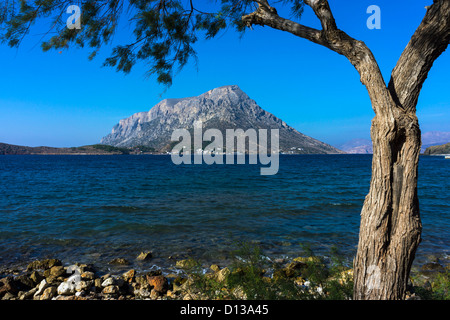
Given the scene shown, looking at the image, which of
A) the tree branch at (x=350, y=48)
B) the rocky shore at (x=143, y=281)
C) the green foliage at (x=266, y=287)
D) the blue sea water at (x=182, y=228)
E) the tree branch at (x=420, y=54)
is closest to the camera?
the tree branch at (x=420, y=54)

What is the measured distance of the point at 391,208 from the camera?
149 inches

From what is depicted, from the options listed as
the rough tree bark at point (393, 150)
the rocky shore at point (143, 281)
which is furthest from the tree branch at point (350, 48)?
the rocky shore at point (143, 281)

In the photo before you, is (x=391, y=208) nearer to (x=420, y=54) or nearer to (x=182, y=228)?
(x=420, y=54)

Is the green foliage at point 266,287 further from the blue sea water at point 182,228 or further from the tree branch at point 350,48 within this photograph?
the tree branch at point 350,48

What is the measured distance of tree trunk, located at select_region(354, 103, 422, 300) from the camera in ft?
11.9

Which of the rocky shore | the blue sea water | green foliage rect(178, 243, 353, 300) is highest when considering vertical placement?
green foliage rect(178, 243, 353, 300)

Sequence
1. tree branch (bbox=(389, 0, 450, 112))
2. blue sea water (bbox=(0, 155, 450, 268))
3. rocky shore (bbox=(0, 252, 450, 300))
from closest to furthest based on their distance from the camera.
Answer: tree branch (bbox=(389, 0, 450, 112))
rocky shore (bbox=(0, 252, 450, 300))
blue sea water (bbox=(0, 155, 450, 268))

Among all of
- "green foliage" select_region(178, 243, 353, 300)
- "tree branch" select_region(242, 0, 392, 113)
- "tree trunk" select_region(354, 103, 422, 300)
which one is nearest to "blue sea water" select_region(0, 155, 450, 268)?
"green foliage" select_region(178, 243, 353, 300)

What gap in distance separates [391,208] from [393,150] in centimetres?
78

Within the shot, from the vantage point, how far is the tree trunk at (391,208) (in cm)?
362

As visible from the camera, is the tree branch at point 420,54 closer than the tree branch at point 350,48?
Yes

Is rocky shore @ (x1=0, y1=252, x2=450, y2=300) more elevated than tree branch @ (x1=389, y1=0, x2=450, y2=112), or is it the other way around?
tree branch @ (x1=389, y1=0, x2=450, y2=112)

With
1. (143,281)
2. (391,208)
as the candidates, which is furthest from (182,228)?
(391,208)

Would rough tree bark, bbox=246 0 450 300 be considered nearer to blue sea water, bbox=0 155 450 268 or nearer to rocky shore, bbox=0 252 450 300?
rocky shore, bbox=0 252 450 300
